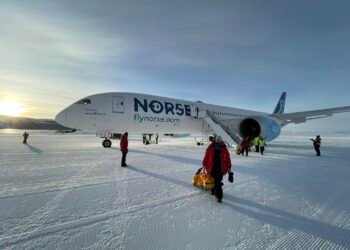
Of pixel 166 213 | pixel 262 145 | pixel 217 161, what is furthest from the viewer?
pixel 262 145

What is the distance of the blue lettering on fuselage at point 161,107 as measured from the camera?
56.4ft

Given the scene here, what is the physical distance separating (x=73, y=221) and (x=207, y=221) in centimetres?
230

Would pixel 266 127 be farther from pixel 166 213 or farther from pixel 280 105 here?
pixel 280 105

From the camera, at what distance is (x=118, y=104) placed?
16.4 metres

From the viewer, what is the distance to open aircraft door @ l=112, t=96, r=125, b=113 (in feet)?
53.3

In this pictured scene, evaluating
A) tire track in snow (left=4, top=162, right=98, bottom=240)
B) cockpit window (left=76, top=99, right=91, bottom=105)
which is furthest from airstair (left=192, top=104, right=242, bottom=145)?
tire track in snow (left=4, top=162, right=98, bottom=240)

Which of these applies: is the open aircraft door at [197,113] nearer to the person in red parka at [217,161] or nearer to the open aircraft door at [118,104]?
the open aircraft door at [118,104]

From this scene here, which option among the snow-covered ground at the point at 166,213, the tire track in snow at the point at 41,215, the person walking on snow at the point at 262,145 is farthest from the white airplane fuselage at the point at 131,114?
the tire track in snow at the point at 41,215

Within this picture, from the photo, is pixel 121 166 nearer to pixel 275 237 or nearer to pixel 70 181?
pixel 70 181

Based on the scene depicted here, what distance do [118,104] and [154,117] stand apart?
2833mm

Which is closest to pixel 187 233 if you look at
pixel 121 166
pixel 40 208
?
pixel 40 208

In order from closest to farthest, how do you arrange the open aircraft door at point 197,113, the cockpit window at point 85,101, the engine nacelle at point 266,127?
the cockpit window at point 85,101, the engine nacelle at point 266,127, the open aircraft door at point 197,113

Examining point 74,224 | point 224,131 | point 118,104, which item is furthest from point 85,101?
point 74,224

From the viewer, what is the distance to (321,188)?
6695 mm
